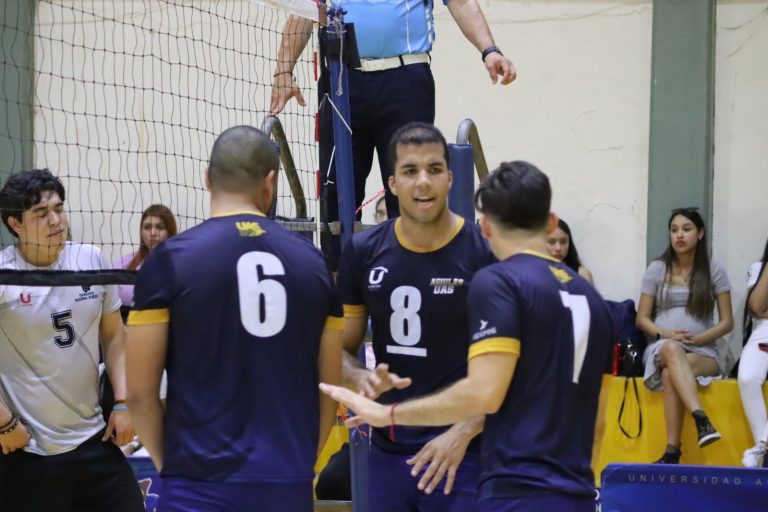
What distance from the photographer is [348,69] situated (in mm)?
5719

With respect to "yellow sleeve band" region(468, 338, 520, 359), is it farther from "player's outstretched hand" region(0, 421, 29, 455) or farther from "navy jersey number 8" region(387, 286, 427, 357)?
"player's outstretched hand" region(0, 421, 29, 455)

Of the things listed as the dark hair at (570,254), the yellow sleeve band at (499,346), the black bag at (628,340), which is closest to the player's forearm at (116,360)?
the yellow sleeve band at (499,346)

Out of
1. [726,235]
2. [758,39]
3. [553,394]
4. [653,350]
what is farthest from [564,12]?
[553,394]

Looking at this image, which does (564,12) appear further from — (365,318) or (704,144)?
(365,318)

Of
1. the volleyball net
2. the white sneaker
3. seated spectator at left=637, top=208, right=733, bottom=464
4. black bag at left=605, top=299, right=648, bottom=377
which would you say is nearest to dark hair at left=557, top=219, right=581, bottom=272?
black bag at left=605, top=299, right=648, bottom=377

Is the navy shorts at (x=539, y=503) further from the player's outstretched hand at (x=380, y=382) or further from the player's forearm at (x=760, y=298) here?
the player's forearm at (x=760, y=298)

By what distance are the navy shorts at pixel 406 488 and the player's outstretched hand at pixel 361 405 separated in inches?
28.9

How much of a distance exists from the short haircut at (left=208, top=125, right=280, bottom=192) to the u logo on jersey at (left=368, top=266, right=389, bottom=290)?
86 centimetres

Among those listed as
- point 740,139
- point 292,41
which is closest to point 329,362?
point 292,41

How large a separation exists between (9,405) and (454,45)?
251 inches

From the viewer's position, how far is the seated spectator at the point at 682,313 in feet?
28.2

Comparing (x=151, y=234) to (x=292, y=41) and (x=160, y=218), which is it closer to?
(x=160, y=218)

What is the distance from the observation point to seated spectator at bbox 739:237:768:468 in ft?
26.7

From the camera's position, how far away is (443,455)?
14.0 feet
